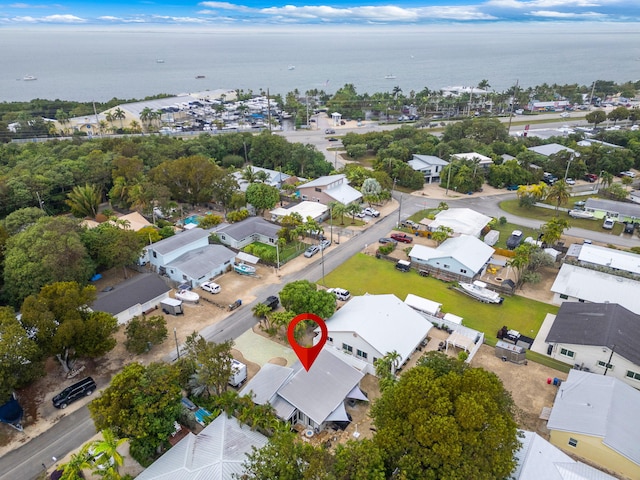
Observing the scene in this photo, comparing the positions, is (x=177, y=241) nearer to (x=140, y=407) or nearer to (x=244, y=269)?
(x=244, y=269)

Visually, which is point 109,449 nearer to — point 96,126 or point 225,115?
point 96,126

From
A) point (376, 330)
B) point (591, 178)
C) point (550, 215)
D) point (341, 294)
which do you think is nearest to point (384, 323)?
point (376, 330)

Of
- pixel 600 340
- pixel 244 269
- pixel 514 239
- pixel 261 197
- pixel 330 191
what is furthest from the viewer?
pixel 330 191

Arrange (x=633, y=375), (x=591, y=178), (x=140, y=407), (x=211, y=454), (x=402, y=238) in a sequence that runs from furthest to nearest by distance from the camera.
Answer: (x=591, y=178) → (x=402, y=238) → (x=633, y=375) → (x=140, y=407) → (x=211, y=454)

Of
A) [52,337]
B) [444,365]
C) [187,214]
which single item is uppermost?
[444,365]

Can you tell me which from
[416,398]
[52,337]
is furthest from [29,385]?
[416,398]

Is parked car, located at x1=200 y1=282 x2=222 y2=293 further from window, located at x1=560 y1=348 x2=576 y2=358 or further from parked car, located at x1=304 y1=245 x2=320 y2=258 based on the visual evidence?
window, located at x1=560 y1=348 x2=576 y2=358

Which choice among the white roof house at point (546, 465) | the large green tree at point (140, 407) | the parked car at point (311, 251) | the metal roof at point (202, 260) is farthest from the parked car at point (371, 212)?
the large green tree at point (140, 407)
